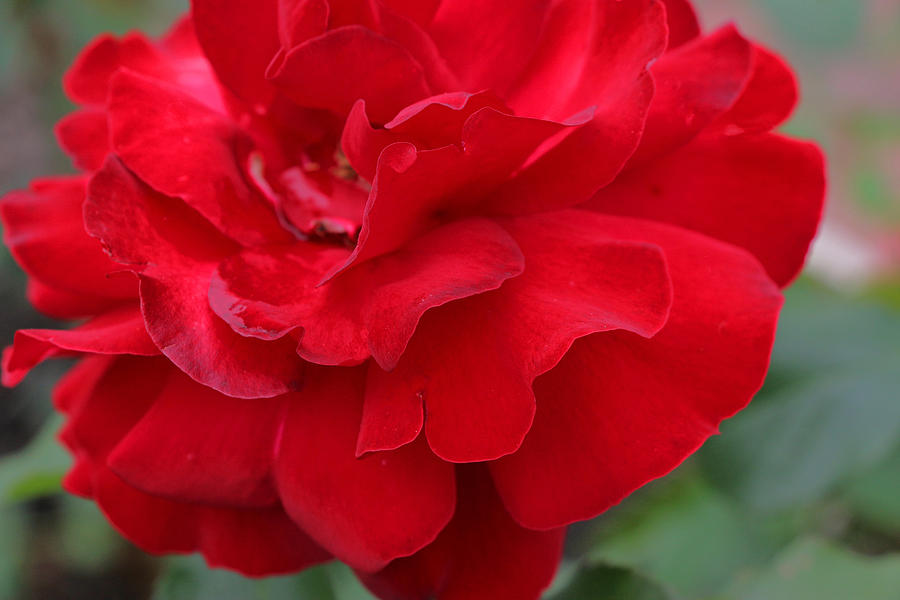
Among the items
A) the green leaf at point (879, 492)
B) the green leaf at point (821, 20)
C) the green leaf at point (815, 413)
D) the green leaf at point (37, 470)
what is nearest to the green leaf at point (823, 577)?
the green leaf at point (815, 413)

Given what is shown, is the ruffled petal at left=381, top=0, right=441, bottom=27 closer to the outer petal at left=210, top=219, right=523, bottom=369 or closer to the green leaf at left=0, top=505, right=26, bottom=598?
the outer petal at left=210, top=219, right=523, bottom=369

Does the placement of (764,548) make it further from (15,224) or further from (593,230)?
(15,224)

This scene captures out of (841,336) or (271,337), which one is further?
(841,336)

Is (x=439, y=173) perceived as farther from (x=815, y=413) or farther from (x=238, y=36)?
(x=815, y=413)

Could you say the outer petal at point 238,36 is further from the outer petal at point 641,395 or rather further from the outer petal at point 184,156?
the outer petal at point 641,395

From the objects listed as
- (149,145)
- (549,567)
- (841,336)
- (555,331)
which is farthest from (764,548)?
(149,145)

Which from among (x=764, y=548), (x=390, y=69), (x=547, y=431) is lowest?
(x=764, y=548)
